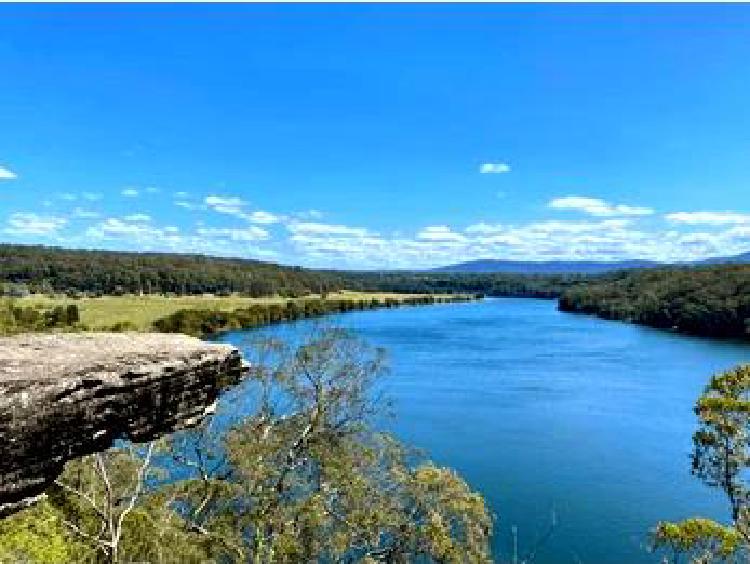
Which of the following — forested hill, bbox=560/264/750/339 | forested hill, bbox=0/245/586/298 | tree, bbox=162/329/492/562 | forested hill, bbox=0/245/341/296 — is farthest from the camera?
forested hill, bbox=0/245/341/296

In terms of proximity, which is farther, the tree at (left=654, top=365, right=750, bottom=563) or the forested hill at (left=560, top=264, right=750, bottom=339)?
the forested hill at (left=560, top=264, right=750, bottom=339)

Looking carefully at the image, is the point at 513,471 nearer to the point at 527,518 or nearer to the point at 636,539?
the point at 527,518

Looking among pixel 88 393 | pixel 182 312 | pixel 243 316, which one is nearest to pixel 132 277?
pixel 243 316

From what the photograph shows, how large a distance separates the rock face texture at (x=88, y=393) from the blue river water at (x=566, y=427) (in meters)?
13.5

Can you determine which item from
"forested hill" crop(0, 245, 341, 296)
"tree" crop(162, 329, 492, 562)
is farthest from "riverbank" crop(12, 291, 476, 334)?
"tree" crop(162, 329, 492, 562)

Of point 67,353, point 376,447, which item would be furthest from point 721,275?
point 67,353

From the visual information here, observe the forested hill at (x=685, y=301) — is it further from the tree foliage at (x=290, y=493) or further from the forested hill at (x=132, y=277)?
the tree foliage at (x=290, y=493)

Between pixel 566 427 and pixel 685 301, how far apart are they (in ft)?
224

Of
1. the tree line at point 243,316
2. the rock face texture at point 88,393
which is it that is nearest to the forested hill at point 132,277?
the tree line at point 243,316

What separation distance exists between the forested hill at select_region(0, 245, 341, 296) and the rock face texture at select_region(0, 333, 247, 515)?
116 m

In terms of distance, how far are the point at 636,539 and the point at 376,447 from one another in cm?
1133

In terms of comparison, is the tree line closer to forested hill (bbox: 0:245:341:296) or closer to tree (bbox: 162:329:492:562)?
forested hill (bbox: 0:245:341:296)

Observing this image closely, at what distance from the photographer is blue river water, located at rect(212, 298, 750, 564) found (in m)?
28.6

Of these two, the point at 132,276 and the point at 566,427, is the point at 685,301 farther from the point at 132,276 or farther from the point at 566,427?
the point at 132,276
